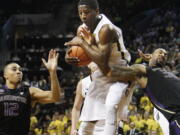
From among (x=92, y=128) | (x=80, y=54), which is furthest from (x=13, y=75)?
(x=92, y=128)

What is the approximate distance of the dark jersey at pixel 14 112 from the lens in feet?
18.3

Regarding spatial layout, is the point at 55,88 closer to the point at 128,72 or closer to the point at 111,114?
the point at 111,114

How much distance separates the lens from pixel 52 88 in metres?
5.43

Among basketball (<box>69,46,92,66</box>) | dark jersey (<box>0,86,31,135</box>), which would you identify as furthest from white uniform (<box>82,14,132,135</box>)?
dark jersey (<box>0,86,31,135</box>)

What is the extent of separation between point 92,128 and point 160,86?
1369 mm

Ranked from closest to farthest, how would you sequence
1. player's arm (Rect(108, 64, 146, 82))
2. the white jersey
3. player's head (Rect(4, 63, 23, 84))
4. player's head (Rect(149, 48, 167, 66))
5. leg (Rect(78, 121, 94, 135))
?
player's arm (Rect(108, 64, 146, 82))
player's head (Rect(4, 63, 23, 84))
leg (Rect(78, 121, 94, 135))
player's head (Rect(149, 48, 167, 66))
the white jersey

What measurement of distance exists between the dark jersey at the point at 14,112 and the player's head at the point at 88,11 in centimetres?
124

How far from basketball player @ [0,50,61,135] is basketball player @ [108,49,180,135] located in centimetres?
91

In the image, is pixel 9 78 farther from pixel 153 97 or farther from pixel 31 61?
pixel 31 61

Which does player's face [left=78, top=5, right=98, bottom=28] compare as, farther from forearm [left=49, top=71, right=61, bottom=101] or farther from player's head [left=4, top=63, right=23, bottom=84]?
player's head [left=4, top=63, right=23, bottom=84]

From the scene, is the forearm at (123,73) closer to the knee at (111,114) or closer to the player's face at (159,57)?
the knee at (111,114)

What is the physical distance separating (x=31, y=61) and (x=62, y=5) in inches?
196

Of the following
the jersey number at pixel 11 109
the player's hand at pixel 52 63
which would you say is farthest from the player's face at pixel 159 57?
the jersey number at pixel 11 109

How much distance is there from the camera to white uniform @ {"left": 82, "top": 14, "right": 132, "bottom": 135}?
5.33 meters
